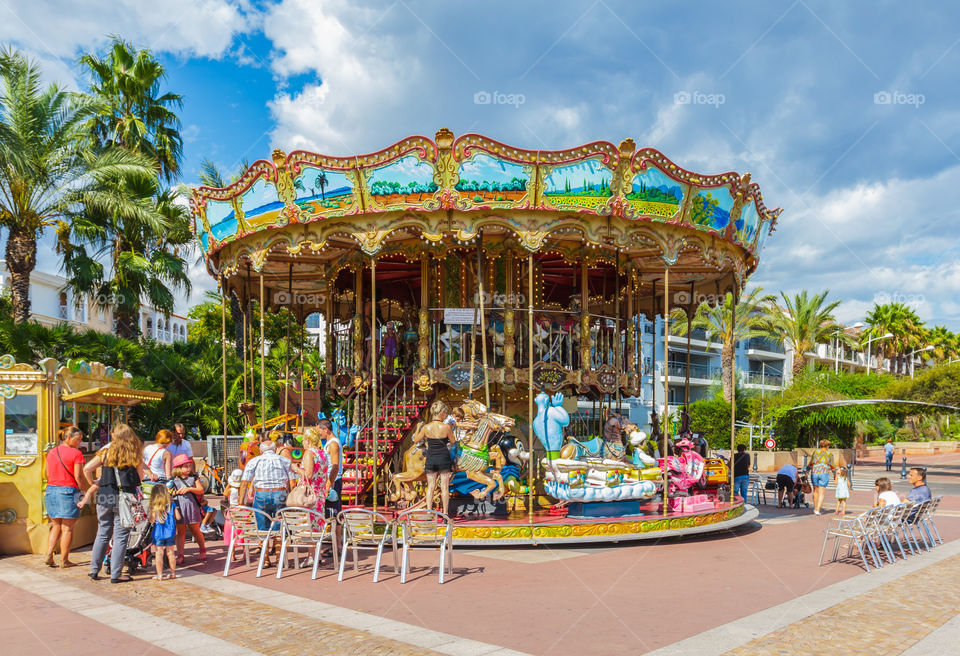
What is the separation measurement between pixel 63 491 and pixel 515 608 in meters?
6.44

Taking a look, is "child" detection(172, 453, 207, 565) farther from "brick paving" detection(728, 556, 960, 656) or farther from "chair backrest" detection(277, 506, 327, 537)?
"brick paving" detection(728, 556, 960, 656)

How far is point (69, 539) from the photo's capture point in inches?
411

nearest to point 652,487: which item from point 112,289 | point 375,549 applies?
point 375,549

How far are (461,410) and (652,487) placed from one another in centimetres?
360

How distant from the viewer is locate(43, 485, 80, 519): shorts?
34.1 ft

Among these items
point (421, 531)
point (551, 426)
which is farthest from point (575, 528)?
point (421, 531)

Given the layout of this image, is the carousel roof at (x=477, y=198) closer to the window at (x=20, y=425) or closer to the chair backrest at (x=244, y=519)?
the window at (x=20, y=425)

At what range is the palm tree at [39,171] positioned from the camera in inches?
846

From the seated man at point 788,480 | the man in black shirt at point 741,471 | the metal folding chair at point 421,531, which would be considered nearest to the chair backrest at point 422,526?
the metal folding chair at point 421,531

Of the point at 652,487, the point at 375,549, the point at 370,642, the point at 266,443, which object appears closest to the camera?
the point at 370,642

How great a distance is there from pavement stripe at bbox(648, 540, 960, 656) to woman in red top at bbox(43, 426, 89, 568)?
8.04 meters

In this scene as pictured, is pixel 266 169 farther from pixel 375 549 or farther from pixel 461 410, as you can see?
pixel 375 549

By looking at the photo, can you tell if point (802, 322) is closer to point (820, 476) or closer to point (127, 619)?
point (820, 476)

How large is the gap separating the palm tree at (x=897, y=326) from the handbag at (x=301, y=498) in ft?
229
